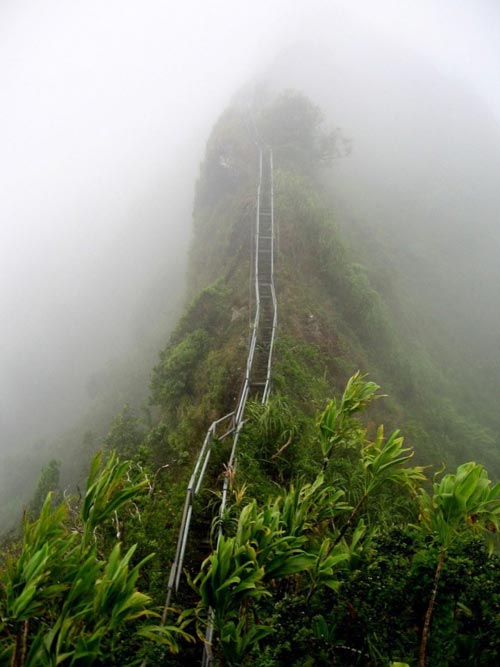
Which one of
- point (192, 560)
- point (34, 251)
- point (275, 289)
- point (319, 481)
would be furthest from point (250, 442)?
point (34, 251)

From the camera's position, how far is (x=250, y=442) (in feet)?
18.5

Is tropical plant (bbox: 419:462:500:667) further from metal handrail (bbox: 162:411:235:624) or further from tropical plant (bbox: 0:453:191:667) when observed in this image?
metal handrail (bbox: 162:411:235:624)

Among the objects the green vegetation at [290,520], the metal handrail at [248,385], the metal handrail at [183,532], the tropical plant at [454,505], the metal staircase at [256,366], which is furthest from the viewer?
the metal staircase at [256,366]

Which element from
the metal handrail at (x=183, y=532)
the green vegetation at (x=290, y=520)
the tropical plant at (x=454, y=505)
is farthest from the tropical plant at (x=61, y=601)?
the tropical plant at (x=454, y=505)

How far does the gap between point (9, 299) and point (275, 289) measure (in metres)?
40.6

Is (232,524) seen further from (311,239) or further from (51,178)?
(51,178)

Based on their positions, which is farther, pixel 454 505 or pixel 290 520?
pixel 290 520

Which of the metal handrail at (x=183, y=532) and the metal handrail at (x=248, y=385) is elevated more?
the metal handrail at (x=248, y=385)

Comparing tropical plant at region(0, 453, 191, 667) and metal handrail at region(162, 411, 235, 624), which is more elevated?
tropical plant at region(0, 453, 191, 667)

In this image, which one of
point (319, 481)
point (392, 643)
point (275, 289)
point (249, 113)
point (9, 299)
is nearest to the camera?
point (392, 643)

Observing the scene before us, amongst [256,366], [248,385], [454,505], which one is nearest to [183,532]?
[454,505]

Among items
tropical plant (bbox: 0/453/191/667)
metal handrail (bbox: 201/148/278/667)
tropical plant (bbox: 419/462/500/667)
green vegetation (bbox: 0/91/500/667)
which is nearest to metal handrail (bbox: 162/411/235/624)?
green vegetation (bbox: 0/91/500/667)

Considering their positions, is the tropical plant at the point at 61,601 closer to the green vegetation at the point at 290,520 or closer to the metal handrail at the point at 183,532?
the green vegetation at the point at 290,520

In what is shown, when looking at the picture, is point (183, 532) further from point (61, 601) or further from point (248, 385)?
point (248, 385)
